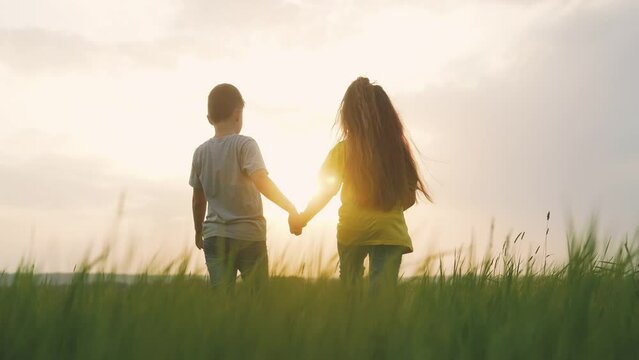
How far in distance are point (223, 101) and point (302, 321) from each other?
3175 millimetres

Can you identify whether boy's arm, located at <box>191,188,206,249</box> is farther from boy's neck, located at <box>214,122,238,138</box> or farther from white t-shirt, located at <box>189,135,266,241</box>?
boy's neck, located at <box>214,122,238,138</box>

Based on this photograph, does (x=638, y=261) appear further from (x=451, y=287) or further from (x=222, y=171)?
(x=222, y=171)

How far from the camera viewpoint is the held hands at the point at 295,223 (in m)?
6.34

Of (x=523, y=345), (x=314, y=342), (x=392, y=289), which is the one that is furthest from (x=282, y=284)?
(x=523, y=345)

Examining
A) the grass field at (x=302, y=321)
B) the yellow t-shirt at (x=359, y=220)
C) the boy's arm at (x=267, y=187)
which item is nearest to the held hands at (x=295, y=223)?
the boy's arm at (x=267, y=187)

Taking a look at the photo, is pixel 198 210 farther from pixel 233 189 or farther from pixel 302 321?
pixel 302 321

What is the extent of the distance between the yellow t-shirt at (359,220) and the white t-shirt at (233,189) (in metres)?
0.62

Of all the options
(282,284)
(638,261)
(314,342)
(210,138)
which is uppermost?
(210,138)

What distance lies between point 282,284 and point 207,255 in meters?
2.37

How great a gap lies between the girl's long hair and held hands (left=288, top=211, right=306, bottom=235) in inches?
18.9

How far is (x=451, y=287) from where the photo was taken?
4492 millimetres

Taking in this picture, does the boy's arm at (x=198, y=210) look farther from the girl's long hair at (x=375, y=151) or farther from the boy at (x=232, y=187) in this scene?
the girl's long hair at (x=375, y=151)

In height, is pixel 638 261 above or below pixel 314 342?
above

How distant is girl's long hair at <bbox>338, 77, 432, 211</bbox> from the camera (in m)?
6.30
